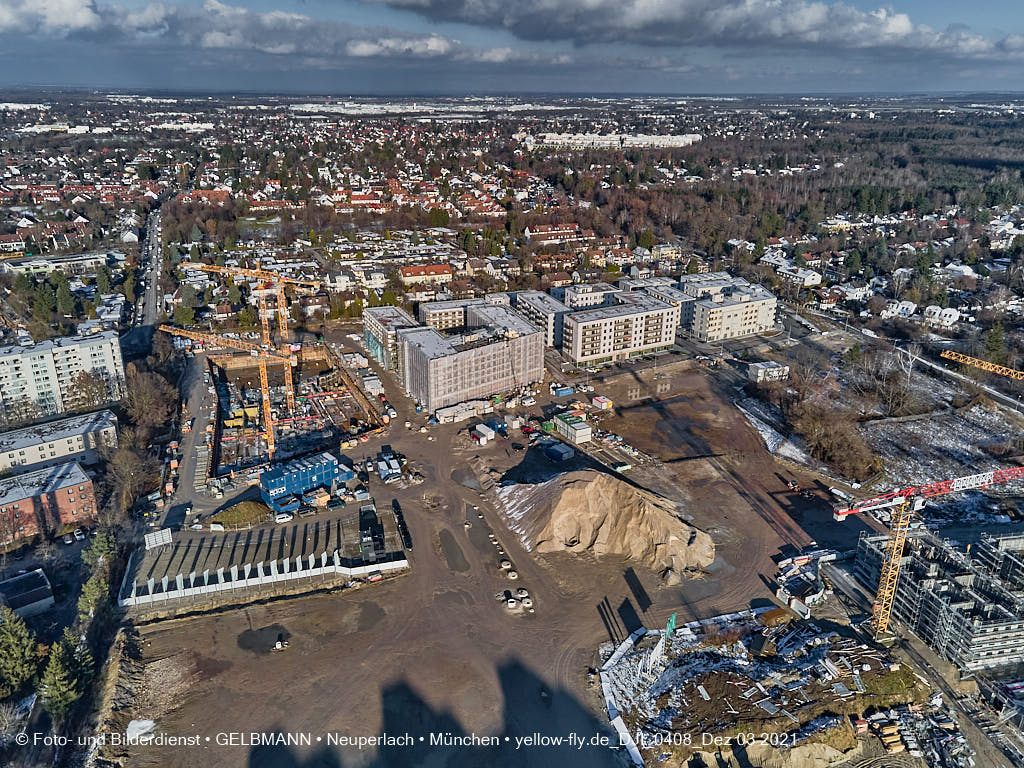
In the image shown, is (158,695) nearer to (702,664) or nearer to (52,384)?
(702,664)


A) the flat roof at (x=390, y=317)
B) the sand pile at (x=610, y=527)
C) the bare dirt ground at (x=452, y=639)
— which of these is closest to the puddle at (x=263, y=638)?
the bare dirt ground at (x=452, y=639)

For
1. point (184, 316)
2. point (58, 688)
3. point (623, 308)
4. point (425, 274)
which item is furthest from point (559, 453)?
point (184, 316)

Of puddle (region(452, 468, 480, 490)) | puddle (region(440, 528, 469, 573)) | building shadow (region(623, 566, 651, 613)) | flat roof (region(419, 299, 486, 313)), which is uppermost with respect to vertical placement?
flat roof (region(419, 299, 486, 313))

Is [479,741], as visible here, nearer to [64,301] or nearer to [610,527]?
[610,527]

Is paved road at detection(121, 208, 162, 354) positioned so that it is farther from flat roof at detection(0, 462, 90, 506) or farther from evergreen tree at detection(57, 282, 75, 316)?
flat roof at detection(0, 462, 90, 506)

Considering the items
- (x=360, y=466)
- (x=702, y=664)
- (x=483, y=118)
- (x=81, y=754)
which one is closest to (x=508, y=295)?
(x=360, y=466)

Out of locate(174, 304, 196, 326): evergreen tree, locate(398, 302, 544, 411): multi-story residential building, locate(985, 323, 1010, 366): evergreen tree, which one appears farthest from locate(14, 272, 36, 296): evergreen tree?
locate(985, 323, 1010, 366): evergreen tree

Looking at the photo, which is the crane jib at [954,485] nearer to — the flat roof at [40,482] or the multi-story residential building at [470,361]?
the multi-story residential building at [470,361]
